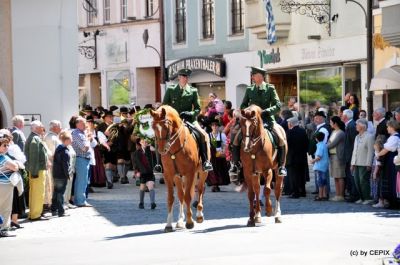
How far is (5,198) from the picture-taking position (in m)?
19.5

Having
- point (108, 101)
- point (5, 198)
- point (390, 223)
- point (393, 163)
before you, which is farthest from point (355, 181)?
point (108, 101)

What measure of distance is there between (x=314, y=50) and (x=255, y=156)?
1956 cm

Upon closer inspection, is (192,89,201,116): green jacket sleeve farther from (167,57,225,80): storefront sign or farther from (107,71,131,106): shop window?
(107,71,131,106): shop window

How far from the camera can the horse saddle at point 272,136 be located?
67.1 ft

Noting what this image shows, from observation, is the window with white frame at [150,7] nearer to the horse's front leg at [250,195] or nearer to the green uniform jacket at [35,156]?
the green uniform jacket at [35,156]

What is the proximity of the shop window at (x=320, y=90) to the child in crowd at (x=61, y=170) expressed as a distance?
15.0 metres

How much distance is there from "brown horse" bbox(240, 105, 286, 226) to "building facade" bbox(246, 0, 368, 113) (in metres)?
15.8

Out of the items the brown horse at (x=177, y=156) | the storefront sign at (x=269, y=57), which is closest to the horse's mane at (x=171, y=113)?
the brown horse at (x=177, y=156)

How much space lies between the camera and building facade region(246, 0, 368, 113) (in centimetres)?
3631

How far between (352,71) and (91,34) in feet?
65.5

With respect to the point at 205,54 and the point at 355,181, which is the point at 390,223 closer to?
the point at 355,181

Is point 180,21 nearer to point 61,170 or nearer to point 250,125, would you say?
point 61,170

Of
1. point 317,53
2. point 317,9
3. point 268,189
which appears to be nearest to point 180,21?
point 317,53

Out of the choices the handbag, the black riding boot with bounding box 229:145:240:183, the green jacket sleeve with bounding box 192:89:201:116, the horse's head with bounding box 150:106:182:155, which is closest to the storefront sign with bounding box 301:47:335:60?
the black riding boot with bounding box 229:145:240:183
